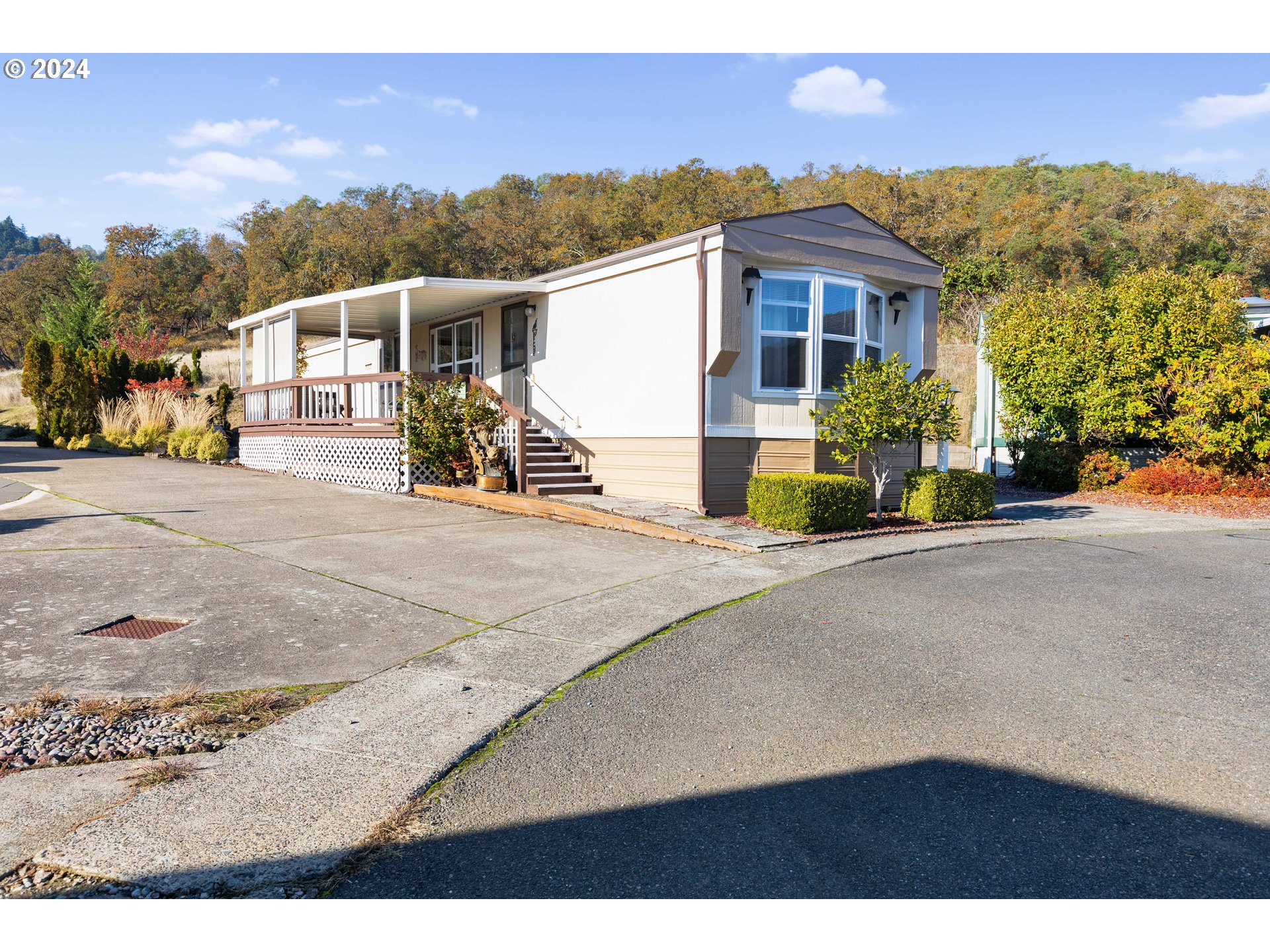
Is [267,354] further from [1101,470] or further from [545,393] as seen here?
[1101,470]

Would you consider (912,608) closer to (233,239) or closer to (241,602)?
(241,602)

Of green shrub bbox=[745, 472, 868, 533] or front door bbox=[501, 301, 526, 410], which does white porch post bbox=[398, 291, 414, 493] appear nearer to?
front door bbox=[501, 301, 526, 410]

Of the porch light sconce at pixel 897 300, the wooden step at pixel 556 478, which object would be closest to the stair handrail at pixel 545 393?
the wooden step at pixel 556 478

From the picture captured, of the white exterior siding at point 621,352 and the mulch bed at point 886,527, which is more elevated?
the white exterior siding at point 621,352

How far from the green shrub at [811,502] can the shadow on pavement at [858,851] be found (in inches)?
241

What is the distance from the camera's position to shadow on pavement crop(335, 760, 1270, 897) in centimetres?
251

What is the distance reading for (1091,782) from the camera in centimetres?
326

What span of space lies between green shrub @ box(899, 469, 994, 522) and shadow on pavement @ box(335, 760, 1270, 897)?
25.5 feet

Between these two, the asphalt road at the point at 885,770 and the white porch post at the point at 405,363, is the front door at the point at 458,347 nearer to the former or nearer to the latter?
the white porch post at the point at 405,363

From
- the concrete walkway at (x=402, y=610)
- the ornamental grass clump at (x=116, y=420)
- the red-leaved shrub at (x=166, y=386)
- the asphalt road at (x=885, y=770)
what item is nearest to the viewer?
the asphalt road at (x=885, y=770)

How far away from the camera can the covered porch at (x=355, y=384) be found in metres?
12.7

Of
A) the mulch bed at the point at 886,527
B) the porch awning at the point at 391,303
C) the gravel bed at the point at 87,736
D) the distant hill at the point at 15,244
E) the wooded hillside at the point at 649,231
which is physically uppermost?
the distant hill at the point at 15,244

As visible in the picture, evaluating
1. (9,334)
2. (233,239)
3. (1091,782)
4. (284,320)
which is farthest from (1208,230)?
(9,334)

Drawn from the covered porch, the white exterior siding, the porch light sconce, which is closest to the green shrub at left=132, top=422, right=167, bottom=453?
the covered porch
